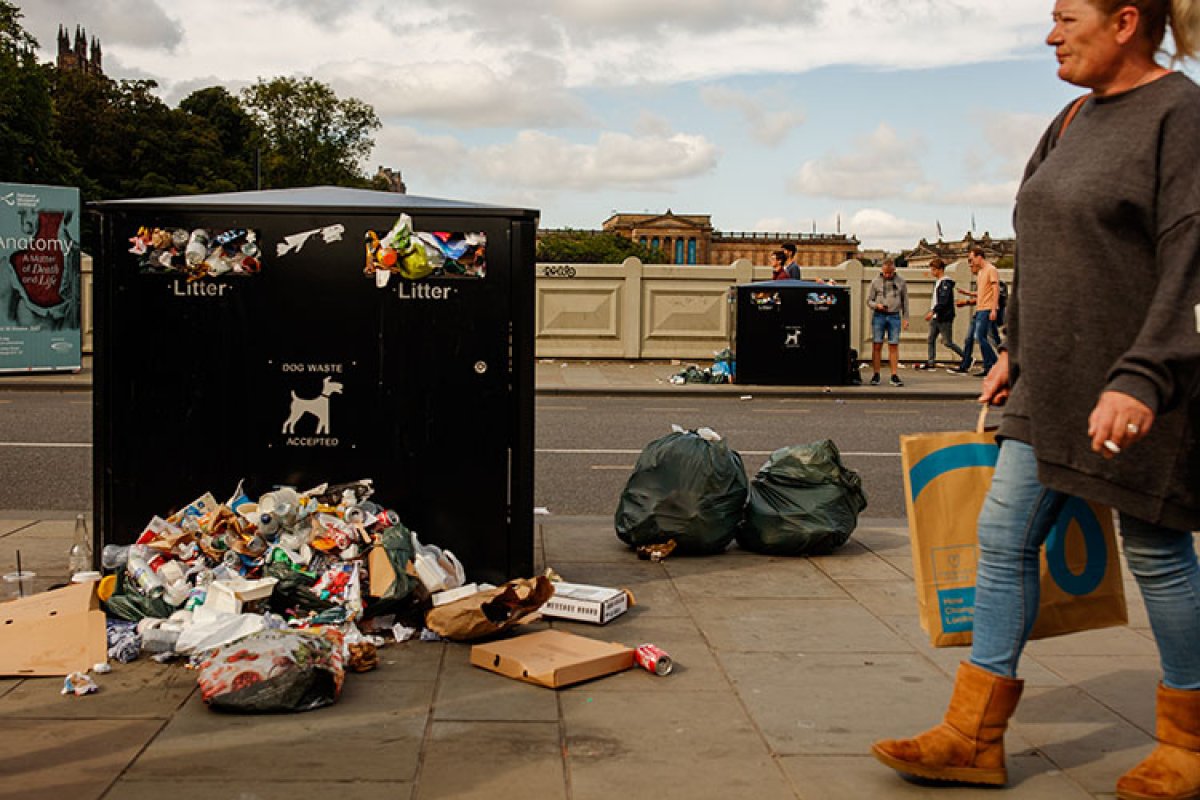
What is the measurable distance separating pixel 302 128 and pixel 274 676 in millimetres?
72738

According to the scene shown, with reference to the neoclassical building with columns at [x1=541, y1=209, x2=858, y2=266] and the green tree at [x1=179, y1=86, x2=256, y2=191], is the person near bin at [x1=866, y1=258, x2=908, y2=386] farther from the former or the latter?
the neoclassical building with columns at [x1=541, y1=209, x2=858, y2=266]

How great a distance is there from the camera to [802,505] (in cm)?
636

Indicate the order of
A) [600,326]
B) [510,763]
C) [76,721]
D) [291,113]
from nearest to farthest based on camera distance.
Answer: [510,763]
[76,721]
[600,326]
[291,113]

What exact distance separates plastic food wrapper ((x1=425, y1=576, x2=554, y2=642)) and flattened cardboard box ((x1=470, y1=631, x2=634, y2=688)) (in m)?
0.09

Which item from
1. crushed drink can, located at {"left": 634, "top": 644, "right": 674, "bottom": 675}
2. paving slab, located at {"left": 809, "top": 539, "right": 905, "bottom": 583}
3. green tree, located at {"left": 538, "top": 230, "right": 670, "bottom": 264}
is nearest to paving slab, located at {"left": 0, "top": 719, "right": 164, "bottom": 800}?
crushed drink can, located at {"left": 634, "top": 644, "right": 674, "bottom": 675}

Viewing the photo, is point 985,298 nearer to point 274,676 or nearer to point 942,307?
point 942,307

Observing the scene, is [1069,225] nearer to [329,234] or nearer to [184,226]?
[329,234]

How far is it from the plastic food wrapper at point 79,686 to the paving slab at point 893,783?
2126 millimetres

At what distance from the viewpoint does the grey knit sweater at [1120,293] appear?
2.91m

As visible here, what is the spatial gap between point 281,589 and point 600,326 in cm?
1857

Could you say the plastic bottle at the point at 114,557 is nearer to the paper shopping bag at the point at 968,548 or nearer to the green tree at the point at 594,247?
the paper shopping bag at the point at 968,548

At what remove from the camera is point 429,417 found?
203 inches

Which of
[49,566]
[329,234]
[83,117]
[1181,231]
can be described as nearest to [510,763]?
[1181,231]

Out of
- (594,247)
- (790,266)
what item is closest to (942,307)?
(790,266)
